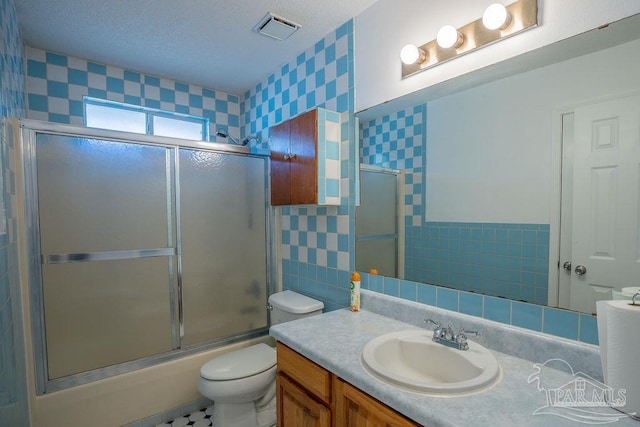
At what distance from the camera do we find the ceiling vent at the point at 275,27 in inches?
66.6

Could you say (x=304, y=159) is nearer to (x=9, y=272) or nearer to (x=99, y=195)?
(x=99, y=195)

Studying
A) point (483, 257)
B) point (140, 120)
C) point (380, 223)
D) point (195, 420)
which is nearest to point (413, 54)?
point (380, 223)

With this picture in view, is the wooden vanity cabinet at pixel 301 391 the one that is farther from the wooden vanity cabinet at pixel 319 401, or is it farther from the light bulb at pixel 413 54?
the light bulb at pixel 413 54

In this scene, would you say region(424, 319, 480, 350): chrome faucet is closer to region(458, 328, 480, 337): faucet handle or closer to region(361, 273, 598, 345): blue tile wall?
region(458, 328, 480, 337): faucet handle

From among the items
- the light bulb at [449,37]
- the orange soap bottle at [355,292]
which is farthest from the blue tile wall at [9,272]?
the light bulb at [449,37]

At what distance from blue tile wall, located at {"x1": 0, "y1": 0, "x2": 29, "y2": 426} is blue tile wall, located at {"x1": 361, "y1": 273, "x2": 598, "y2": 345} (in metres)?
1.52

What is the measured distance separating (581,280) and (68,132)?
92.2 inches

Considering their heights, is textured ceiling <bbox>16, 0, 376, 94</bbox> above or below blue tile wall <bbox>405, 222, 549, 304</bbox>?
above

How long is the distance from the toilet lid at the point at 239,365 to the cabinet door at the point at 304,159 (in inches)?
36.7

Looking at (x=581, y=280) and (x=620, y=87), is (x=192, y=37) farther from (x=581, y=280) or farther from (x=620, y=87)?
(x=581, y=280)

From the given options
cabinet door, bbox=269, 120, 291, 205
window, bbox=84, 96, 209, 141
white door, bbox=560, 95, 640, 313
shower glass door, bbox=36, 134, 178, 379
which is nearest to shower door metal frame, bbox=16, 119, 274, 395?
shower glass door, bbox=36, 134, 178, 379

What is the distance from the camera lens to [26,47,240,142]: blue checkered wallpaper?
2012mm

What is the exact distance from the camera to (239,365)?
172 centimetres

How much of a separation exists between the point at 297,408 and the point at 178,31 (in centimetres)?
210
